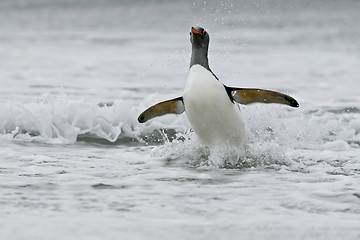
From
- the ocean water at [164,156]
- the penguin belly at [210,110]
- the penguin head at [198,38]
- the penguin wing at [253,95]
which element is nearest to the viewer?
the ocean water at [164,156]

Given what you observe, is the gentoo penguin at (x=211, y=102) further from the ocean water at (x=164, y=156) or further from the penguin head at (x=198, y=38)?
the ocean water at (x=164, y=156)

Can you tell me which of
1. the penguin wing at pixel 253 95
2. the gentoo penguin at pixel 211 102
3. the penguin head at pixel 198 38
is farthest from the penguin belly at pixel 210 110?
the penguin head at pixel 198 38

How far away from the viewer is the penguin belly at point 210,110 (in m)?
5.76

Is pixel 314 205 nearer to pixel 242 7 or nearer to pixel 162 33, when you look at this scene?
pixel 162 33

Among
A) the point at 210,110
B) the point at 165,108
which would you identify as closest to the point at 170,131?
the point at 165,108

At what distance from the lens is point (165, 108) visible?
6.22 metres

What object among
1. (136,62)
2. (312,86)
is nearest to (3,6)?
(136,62)

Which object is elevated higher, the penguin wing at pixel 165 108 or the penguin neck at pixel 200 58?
the penguin neck at pixel 200 58

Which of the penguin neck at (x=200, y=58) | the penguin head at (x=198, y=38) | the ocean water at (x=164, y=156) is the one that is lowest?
the ocean water at (x=164, y=156)

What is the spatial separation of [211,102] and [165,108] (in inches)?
23.4

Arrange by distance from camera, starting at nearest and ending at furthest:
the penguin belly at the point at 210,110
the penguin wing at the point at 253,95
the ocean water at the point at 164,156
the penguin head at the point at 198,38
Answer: the ocean water at the point at 164,156, the penguin belly at the point at 210,110, the penguin wing at the point at 253,95, the penguin head at the point at 198,38

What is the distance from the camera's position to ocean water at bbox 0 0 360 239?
399 centimetres

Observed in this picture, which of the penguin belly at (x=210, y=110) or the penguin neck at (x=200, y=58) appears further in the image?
the penguin neck at (x=200, y=58)

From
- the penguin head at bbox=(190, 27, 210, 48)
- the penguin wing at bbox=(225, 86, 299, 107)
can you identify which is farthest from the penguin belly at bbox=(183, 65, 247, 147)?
the penguin head at bbox=(190, 27, 210, 48)
